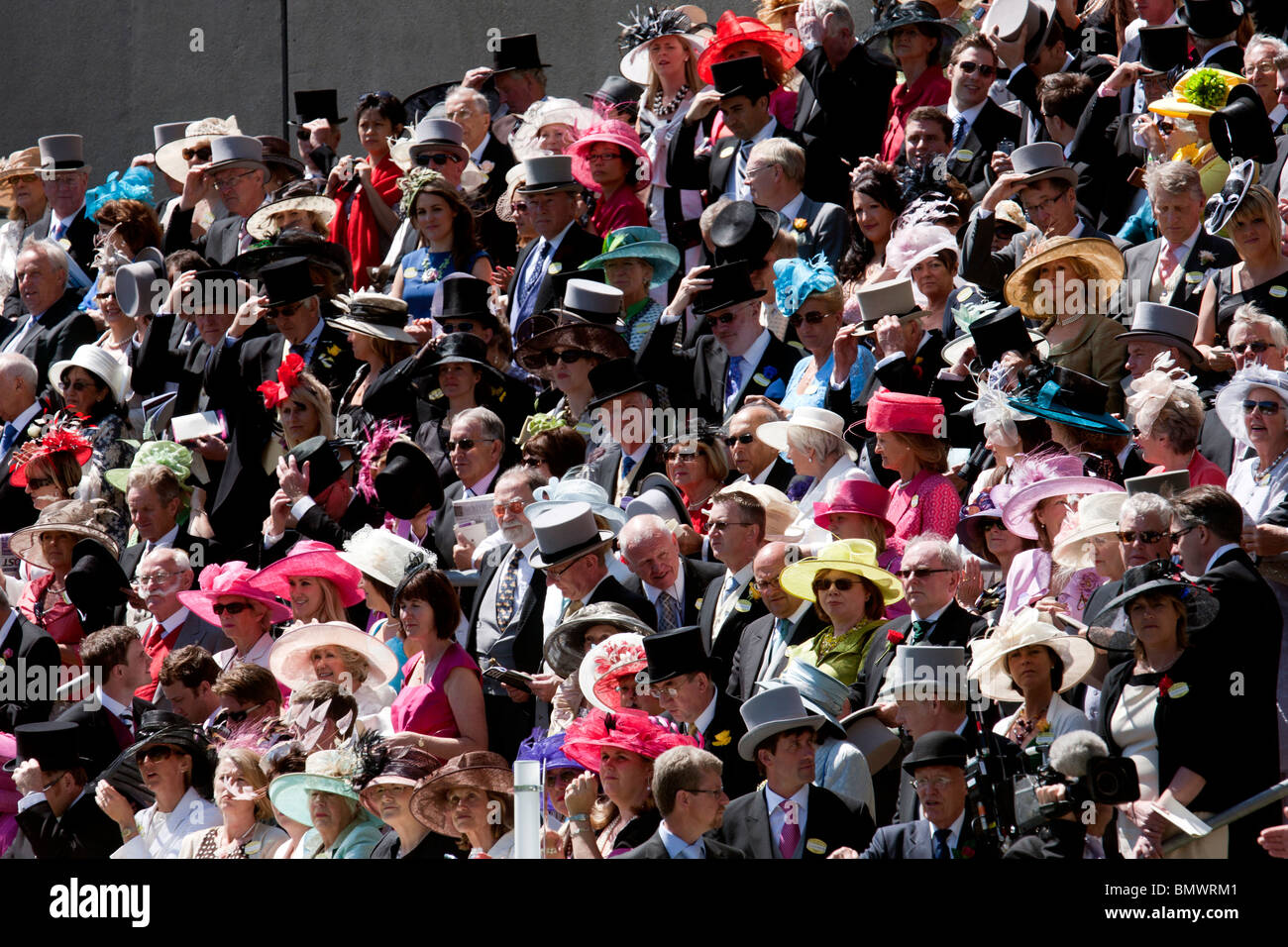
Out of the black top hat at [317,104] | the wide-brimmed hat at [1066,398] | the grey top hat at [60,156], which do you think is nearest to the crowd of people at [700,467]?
the wide-brimmed hat at [1066,398]

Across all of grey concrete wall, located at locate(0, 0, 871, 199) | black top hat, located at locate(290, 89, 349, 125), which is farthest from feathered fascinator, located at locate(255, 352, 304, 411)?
grey concrete wall, located at locate(0, 0, 871, 199)

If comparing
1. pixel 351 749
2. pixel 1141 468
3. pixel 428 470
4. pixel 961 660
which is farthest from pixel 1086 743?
pixel 428 470

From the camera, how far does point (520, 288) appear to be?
10422 mm

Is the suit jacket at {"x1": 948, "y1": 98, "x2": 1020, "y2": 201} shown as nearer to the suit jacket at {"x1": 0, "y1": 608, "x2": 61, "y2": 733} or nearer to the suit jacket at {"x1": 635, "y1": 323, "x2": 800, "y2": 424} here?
the suit jacket at {"x1": 635, "y1": 323, "x2": 800, "y2": 424}

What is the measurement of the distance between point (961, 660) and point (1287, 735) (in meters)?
1.01

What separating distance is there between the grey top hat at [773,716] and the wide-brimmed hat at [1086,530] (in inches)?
40.2

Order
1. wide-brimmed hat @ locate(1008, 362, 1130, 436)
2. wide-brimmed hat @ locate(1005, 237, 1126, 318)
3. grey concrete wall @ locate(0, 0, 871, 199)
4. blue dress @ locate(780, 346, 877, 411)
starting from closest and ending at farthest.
Result: wide-brimmed hat @ locate(1008, 362, 1130, 436) → wide-brimmed hat @ locate(1005, 237, 1126, 318) → blue dress @ locate(780, 346, 877, 411) → grey concrete wall @ locate(0, 0, 871, 199)

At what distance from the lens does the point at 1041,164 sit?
29.0ft

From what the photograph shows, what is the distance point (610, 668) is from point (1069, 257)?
8.68ft

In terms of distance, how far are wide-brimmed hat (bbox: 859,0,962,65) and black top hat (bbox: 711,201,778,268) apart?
1.65 meters

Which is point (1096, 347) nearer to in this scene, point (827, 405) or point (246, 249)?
point (827, 405)

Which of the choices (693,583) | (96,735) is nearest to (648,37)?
(693,583)

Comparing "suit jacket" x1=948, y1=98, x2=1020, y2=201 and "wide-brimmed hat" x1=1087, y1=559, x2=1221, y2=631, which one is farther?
"suit jacket" x1=948, y1=98, x2=1020, y2=201

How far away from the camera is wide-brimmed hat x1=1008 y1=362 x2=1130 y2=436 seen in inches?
292
